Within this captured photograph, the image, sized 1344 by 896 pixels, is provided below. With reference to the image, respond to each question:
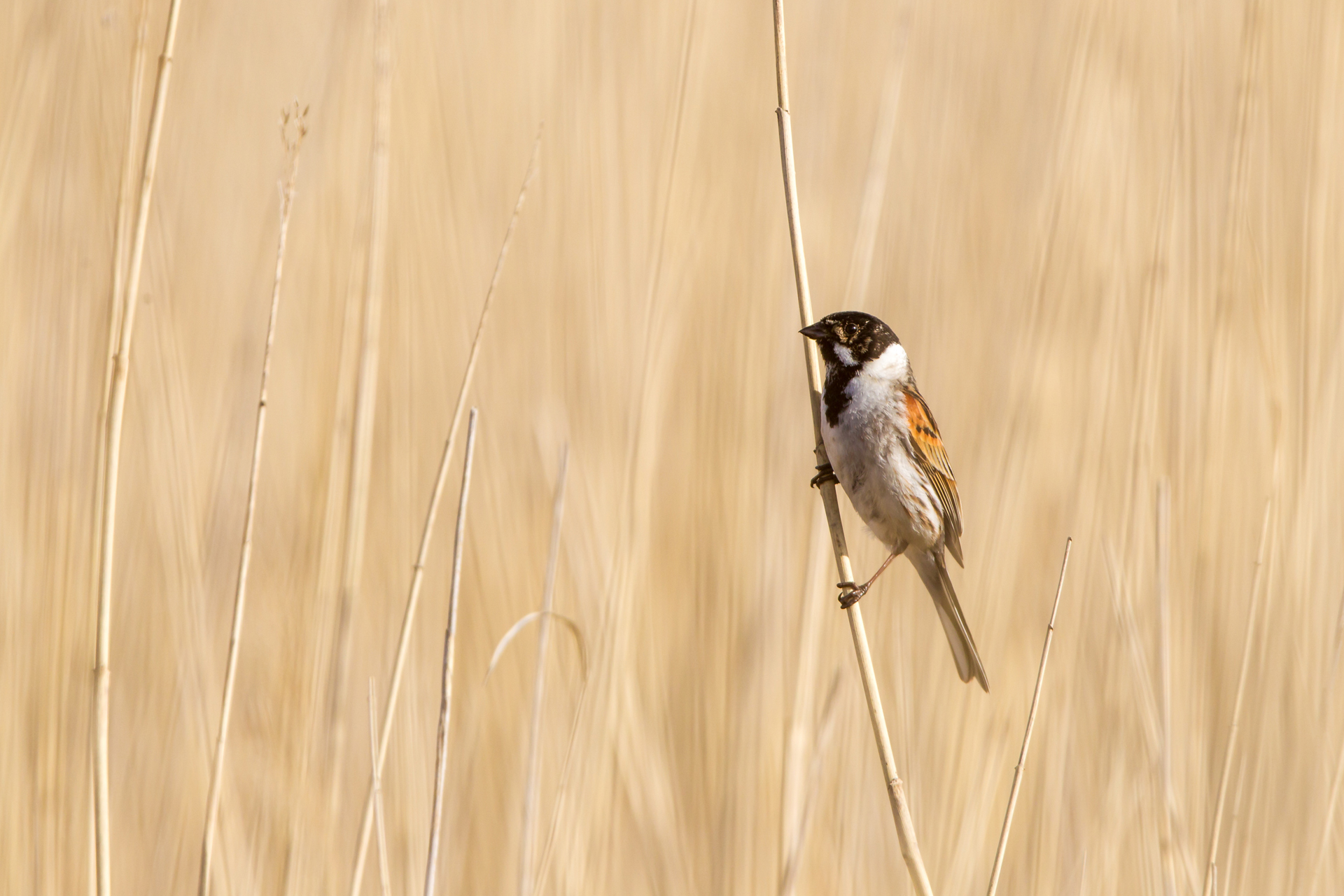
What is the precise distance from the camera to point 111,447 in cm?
140

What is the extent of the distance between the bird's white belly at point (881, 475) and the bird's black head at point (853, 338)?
0.09m

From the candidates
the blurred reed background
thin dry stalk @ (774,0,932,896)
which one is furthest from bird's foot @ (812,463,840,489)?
thin dry stalk @ (774,0,932,896)

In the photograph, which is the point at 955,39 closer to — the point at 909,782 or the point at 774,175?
the point at 774,175

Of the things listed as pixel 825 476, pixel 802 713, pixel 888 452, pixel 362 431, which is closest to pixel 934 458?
pixel 888 452

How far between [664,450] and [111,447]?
5.71 ft

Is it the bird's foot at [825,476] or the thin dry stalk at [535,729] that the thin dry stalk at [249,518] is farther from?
the bird's foot at [825,476]

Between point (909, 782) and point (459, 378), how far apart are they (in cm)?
160

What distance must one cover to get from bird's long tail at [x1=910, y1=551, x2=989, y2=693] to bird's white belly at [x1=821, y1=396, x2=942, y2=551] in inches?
1.7

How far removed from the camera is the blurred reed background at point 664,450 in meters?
2.09

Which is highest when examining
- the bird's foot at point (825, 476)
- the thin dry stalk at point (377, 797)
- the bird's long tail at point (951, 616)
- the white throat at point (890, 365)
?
the white throat at point (890, 365)

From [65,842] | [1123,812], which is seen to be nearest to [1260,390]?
[1123,812]

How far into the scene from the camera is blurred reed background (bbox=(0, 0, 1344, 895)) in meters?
2.09

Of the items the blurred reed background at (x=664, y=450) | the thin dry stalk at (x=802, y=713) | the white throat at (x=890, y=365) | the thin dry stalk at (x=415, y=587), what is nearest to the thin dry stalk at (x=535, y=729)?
the blurred reed background at (x=664, y=450)

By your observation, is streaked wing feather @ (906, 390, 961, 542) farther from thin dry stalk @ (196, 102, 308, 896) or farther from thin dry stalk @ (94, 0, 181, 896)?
thin dry stalk @ (94, 0, 181, 896)
